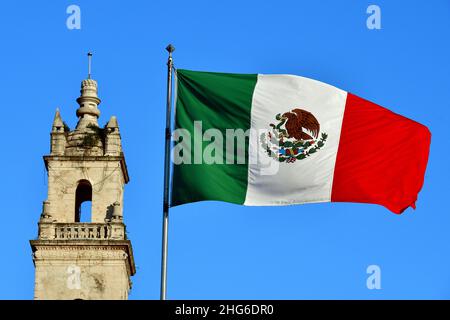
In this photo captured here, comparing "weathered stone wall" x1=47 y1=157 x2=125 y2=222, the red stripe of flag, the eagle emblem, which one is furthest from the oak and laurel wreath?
"weathered stone wall" x1=47 y1=157 x2=125 y2=222

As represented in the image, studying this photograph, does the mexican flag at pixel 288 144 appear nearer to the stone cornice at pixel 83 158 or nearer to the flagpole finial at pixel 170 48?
the flagpole finial at pixel 170 48

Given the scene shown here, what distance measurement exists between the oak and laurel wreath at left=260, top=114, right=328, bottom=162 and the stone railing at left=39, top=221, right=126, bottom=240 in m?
33.2

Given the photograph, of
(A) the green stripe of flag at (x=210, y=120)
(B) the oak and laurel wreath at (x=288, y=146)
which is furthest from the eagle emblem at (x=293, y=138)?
(A) the green stripe of flag at (x=210, y=120)

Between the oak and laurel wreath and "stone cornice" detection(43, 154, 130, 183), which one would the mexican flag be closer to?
the oak and laurel wreath

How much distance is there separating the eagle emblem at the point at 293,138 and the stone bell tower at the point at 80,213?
31840 millimetres

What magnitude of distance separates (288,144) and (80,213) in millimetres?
37195

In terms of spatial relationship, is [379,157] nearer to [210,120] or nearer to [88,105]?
[210,120]

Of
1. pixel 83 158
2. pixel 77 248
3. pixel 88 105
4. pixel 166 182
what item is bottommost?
Answer: pixel 166 182

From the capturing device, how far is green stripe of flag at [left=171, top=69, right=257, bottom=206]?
38.5 m

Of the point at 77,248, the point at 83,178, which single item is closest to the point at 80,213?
the point at 83,178

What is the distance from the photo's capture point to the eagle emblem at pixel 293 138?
39469mm

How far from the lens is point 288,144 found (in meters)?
39.8
